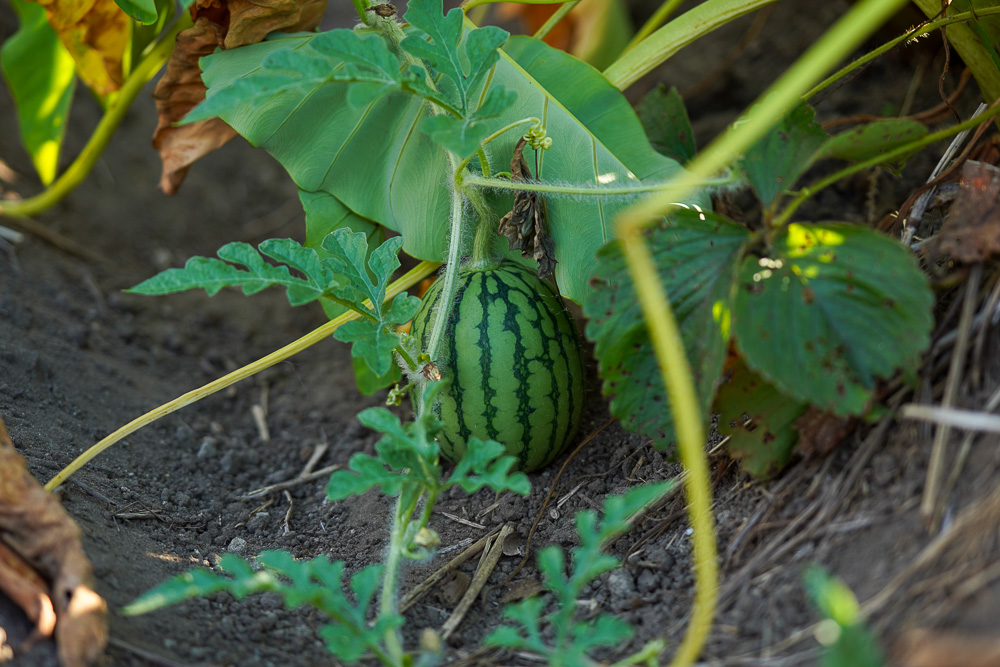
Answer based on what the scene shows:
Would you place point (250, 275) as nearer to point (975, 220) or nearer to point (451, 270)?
point (451, 270)

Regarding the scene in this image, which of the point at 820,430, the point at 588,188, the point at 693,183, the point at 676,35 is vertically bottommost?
the point at 820,430

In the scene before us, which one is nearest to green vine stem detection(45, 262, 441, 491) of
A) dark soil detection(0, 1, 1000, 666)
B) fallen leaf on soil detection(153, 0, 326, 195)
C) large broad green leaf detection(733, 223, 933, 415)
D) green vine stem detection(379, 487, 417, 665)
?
dark soil detection(0, 1, 1000, 666)

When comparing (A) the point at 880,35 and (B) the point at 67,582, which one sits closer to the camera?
(B) the point at 67,582

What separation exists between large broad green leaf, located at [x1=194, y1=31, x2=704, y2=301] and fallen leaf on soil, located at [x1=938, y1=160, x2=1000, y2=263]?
529 mm

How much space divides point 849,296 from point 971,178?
349 millimetres

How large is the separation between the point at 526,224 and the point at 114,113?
146 centimetres

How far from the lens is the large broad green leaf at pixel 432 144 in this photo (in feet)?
5.00

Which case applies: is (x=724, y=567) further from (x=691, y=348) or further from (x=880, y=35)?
(x=880, y=35)

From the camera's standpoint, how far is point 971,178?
1.17 meters

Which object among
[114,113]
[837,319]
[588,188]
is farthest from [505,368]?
[114,113]

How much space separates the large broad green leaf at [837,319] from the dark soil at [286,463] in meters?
0.14

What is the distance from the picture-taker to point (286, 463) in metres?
1.88

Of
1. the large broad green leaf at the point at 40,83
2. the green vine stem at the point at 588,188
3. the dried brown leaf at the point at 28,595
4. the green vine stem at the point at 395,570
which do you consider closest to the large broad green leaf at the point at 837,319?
the green vine stem at the point at 588,188

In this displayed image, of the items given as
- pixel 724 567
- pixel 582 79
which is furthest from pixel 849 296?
pixel 582 79
